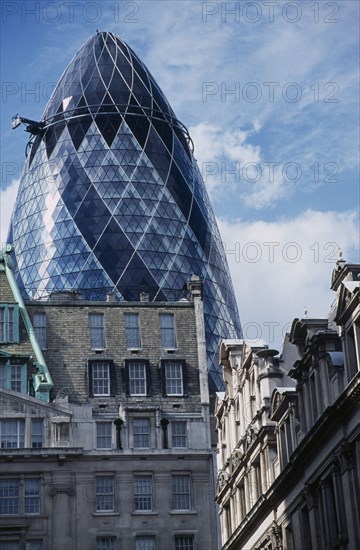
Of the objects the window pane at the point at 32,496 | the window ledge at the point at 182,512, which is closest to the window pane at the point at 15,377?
the window pane at the point at 32,496

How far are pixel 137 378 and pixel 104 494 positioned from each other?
958 cm

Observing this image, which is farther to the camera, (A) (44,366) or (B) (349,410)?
(A) (44,366)

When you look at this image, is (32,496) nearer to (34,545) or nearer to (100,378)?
(34,545)

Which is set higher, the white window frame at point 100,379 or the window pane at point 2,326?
the window pane at point 2,326

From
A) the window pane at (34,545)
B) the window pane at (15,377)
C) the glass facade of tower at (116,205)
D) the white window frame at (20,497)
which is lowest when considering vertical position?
the window pane at (34,545)

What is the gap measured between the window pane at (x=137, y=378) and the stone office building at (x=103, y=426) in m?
0.07

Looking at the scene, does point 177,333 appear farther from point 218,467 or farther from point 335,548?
point 335,548

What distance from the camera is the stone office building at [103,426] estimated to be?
8012cm

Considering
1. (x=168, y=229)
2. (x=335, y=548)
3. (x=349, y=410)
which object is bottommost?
(x=335, y=548)

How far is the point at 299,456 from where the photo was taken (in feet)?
188

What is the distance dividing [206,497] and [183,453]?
3.22 metres

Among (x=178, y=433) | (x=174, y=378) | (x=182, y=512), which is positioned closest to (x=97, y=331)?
(x=174, y=378)

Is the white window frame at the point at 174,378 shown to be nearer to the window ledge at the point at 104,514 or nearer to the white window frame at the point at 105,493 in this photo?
the white window frame at the point at 105,493

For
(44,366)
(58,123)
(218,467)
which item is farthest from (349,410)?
(58,123)
